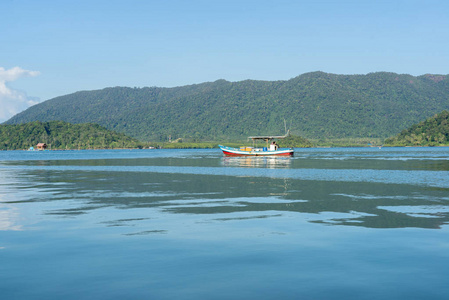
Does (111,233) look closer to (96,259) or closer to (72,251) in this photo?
(72,251)

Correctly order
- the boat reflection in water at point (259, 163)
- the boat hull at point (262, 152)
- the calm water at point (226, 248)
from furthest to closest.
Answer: the boat hull at point (262, 152), the boat reflection in water at point (259, 163), the calm water at point (226, 248)

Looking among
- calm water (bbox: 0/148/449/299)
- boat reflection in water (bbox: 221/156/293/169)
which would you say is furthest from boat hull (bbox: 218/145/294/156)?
calm water (bbox: 0/148/449/299)

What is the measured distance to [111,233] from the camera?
2500cm

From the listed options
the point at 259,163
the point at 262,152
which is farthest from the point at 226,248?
the point at 262,152

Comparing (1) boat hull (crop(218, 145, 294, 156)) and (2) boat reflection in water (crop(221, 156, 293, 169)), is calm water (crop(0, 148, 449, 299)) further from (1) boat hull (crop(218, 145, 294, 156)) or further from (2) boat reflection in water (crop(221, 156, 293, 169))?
(1) boat hull (crop(218, 145, 294, 156))

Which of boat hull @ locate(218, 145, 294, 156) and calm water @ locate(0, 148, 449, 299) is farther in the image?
boat hull @ locate(218, 145, 294, 156)

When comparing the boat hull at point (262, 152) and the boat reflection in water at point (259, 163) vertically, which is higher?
the boat hull at point (262, 152)

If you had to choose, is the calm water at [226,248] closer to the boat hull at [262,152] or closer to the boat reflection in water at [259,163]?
the boat reflection in water at [259,163]

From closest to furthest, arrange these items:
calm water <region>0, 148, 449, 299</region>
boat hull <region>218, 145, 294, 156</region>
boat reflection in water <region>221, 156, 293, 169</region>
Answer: calm water <region>0, 148, 449, 299</region> → boat reflection in water <region>221, 156, 293, 169</region> → boat hull <region>218, 145, 294, 156</region>

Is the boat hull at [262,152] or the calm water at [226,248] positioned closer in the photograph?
the calm water at [226,248]


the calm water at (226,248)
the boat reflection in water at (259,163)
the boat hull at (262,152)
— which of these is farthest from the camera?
the boat hull at (262,152)

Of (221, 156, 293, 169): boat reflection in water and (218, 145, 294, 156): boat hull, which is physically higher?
(218, 145, 294, 156): boat hull

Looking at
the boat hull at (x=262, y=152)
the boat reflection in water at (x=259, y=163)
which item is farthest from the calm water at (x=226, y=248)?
the boat hull at (x=262, y=152)

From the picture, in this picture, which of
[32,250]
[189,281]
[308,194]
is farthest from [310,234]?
[308,194]
